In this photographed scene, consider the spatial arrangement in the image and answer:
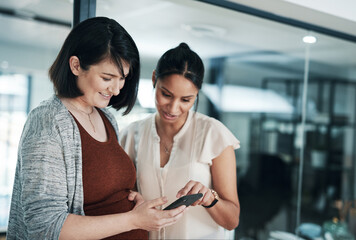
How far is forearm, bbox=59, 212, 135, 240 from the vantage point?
909 millimetres

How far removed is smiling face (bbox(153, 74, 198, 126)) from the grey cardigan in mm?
403

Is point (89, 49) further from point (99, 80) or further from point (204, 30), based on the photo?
point (204, 30)

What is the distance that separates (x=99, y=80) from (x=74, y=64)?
0.27 feet

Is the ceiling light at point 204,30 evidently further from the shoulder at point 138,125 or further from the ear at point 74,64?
the ear at point 74,64

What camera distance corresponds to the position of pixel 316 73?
361 centimetres

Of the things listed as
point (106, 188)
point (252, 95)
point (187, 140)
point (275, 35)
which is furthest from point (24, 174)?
point (252, 95)

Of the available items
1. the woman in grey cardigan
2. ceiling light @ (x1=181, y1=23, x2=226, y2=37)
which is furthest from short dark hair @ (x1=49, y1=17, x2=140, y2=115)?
ceiling light @ (x1=181, y1=23, x2=226, y2=37)

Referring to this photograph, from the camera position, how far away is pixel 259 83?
12.8 feet

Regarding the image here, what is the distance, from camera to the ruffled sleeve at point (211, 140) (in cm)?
132

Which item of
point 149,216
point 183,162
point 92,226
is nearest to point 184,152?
point 183,162

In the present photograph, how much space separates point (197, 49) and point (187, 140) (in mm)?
1518

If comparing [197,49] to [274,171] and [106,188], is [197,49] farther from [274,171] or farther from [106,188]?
[274,171]

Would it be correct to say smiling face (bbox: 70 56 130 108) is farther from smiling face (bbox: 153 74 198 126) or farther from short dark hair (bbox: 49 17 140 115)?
smiling face (bbox: 153 74 198 126)

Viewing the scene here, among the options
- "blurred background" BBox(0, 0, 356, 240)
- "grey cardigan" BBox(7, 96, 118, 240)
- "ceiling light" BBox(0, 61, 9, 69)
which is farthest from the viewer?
"ceiling light" BBox(0, 61, 9, 69)
